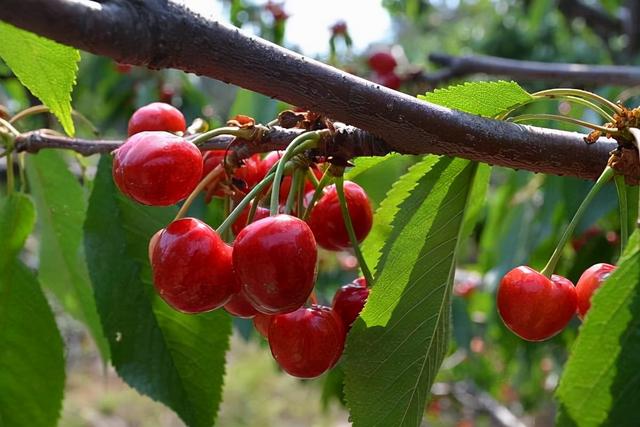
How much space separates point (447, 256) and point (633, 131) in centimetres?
37

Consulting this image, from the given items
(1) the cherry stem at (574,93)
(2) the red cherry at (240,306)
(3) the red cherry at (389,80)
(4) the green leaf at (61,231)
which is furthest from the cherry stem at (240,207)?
(3) the red cherry at (389,80)

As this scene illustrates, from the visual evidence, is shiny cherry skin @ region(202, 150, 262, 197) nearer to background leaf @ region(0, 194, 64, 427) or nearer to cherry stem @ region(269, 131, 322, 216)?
cherry stem @ region(269, 131, 322, 216)

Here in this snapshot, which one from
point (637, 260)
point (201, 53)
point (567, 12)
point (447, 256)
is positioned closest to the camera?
point (637, 260)

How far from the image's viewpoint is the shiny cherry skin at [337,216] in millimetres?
1392

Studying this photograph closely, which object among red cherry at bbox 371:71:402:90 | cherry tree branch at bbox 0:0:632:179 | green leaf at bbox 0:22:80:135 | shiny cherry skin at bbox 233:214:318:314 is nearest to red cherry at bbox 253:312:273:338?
shiny cherry skin at bbox 233:214:318:314

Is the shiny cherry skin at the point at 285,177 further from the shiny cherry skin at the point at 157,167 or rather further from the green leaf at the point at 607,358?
the green leaf at the point at 607,358

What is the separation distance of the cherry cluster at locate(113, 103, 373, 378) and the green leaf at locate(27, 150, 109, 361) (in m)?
0.66

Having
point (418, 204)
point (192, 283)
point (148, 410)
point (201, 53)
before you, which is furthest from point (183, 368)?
point (148, 410)

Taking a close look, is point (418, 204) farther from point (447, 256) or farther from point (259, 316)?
point (259, 316)

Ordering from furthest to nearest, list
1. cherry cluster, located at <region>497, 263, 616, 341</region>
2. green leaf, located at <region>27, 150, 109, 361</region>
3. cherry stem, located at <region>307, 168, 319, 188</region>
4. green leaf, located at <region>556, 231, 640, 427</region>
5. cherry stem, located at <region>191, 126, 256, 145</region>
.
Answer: green leaf, located at <region>27, 150, 109, 361</region>, cherry stem, located at <region>307, 168, 319, 188</region>, cherry stem, located at <region>191, 126, 256, 145</region>, cherry cluster, located at <region>497, 263, 616, 341</region>, green leaf, located at <region>556, 231, 640, 427</region>

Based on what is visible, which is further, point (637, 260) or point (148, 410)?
point (148, 410)

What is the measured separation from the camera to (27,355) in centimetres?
163

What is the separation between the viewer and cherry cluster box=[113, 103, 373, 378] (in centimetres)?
106

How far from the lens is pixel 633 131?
1141mm
